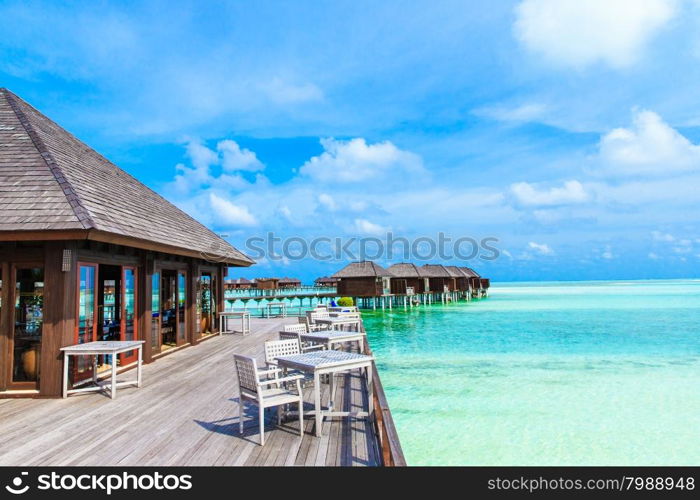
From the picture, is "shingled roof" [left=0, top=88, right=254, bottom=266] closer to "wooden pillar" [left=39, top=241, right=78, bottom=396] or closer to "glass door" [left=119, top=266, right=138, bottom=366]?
"wooden pillar" [left=39, top=241, right=78, bottom=396]

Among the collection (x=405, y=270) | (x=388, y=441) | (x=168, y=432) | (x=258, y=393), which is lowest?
(x=168, y=432)

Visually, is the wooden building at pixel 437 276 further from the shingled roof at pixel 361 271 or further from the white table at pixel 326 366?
the white table at pixel 326 366

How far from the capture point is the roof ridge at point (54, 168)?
6.40 m

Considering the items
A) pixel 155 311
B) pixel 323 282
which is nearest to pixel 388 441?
pixel 155 311

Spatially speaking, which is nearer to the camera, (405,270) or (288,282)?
(405,270)

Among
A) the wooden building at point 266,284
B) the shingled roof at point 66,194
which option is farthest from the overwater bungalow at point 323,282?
the shingled roof at point 66,194

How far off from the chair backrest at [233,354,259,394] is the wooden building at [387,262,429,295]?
44469mm

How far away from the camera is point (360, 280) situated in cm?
4275

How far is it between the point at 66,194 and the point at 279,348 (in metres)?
4.45

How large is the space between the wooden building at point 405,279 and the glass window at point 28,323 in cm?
4344

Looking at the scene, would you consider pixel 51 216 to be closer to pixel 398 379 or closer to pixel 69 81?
pixel 398 379

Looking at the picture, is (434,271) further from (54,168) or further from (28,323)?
(28,323)

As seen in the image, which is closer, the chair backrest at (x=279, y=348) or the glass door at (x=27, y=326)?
the chair backrest at (x=279, y=348)
